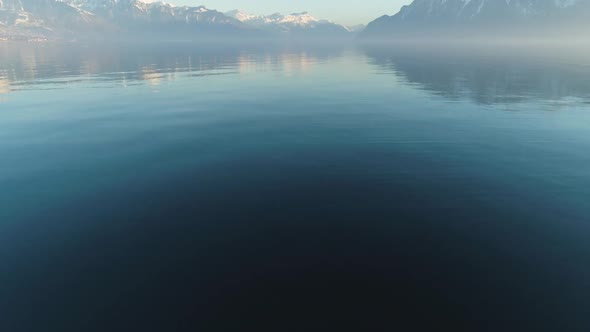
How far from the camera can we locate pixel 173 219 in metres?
20.9

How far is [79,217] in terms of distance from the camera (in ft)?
68.9

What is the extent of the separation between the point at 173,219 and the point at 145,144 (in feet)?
60.1

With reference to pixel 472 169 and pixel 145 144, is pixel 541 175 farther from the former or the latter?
pixel 145 144

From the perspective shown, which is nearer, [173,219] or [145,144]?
[173,219]

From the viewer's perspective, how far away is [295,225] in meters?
20.2

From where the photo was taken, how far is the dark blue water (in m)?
14.3

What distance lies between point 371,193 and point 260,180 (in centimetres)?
938

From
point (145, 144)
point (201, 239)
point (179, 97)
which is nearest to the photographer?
point (201, 239)

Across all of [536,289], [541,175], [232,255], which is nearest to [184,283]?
[232,255]

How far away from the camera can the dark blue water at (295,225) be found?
14273 mm

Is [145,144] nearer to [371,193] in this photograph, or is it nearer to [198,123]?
[198,123]

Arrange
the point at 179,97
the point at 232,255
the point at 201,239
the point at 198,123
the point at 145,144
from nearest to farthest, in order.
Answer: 1. the point at 232,255
2. the point at 201,239
3. the point at 145,144
4. the point at 198,123
5. the point at 179,97

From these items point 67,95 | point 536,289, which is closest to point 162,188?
point 536,289

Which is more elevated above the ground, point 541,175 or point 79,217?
point 541,175
